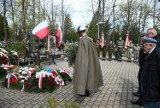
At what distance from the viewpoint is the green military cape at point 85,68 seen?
18.7 feet

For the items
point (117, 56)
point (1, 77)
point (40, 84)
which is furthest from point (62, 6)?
point (40, 84)

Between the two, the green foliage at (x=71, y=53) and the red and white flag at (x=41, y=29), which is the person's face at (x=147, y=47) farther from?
the red and white flag at (x=41, y=29)

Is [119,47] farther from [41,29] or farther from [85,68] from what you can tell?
[85,68]

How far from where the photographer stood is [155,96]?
10.9ft

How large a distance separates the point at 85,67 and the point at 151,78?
2595mm

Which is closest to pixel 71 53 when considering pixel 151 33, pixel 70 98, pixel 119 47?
pixel 70 98

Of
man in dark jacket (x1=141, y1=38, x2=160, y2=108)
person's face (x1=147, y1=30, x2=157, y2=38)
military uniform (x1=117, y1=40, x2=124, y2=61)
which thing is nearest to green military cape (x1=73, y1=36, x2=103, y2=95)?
→ person's face (x1=147, y1=30, x2=157, y2=38)

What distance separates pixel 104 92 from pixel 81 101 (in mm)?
1228

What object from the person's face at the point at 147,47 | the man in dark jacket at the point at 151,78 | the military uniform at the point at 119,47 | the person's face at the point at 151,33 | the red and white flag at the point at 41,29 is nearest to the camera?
the man in dark jacket at the point at 151,78

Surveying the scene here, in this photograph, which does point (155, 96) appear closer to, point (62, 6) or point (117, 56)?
point (117, 56)

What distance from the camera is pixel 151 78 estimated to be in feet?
11.0

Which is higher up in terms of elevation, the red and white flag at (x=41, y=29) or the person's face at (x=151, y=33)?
the red and white flag at (x=41, y=29)

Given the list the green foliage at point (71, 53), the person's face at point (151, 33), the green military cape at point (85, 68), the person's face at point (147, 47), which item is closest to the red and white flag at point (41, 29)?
the green foliage at point (71, 53)

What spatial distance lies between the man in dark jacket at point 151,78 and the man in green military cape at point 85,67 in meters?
2.41
